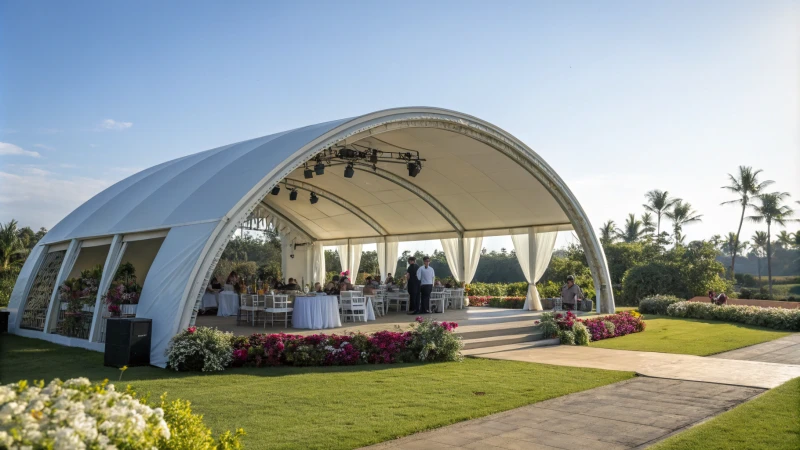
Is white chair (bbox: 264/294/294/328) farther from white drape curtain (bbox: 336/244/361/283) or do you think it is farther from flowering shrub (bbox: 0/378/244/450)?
white drape curtain (bbox: 336/244/361/283)

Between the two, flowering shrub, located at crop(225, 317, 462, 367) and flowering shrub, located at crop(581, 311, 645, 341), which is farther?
flowering shrub, located at crop(581, 311, 645, 341)

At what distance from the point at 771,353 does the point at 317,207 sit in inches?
557

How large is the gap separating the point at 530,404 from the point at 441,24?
19.6ft

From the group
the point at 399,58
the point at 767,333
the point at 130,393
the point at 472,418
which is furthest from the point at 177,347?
the point at 767,333

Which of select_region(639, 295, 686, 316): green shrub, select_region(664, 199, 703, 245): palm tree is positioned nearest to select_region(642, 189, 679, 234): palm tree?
select_region(664, 199, 703, 245): palm tree

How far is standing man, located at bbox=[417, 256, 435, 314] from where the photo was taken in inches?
580

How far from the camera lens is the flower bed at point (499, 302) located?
62.9ft

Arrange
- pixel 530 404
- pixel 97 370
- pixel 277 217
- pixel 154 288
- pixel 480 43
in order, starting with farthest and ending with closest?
pixel 277 217 → pixel 154 288 → pixel 480 43 → pixel 97 370 → pixel 530 404

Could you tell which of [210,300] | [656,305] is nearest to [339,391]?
[210,300]

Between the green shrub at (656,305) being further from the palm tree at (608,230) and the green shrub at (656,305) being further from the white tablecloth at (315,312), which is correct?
the palm tree at (608,230)

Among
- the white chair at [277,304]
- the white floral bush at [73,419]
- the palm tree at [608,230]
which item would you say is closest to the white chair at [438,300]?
the white chair at [277,304]

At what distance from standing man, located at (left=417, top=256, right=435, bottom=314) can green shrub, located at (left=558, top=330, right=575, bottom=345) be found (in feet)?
12.1

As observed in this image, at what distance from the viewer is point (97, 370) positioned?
8.52 meters

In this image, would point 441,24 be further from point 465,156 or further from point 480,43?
point 465,156
